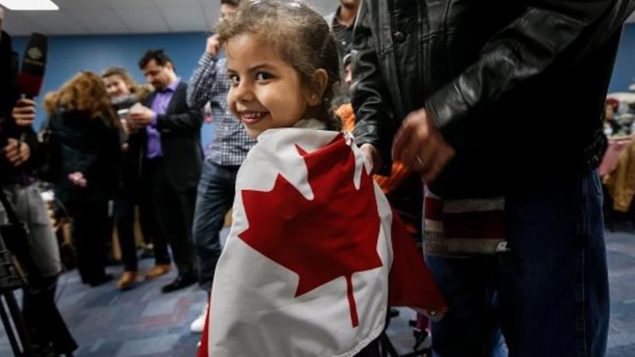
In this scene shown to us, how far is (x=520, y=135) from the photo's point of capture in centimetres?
65

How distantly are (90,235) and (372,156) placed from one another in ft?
9.86

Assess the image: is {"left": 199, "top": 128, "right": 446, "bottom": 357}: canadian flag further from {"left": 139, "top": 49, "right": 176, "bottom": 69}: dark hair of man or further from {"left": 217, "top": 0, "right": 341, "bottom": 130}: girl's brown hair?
{"left": 139, "top": 49, "right": 176, "bottom": 69}: dark hair of man

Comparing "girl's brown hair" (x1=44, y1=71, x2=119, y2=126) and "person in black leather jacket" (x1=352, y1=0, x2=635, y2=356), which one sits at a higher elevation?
"girl's brown hair" (x1=44, y1=71, x2=119, y2=126)

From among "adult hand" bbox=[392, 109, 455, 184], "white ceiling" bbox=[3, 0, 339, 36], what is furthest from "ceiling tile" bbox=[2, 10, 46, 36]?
"adult hand" bbox=[392, 109, 455, 184]

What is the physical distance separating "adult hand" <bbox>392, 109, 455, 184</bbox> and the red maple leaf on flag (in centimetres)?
11

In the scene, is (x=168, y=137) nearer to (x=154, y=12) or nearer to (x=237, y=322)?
(x=237, y=322)

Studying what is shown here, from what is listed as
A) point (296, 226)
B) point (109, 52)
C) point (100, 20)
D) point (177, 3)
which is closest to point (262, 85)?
point (296, 226)

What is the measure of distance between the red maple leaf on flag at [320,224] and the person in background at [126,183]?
109 inches

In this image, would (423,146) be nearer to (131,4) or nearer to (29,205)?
(29,205)

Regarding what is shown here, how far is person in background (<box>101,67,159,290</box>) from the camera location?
3152 millimetres

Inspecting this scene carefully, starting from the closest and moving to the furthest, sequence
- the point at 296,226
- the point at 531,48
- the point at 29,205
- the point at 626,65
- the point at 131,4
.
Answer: the point at 531,48 → the point at 296,226 → the point at 29,205 → the point at 131,4 → the point at 626,65

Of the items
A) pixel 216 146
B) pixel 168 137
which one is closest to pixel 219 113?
pixel 216 146

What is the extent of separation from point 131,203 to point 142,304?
0.83 metres

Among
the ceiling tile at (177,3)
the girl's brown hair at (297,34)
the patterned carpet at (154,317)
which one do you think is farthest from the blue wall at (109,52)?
the girl's brown hair at (297,34)
